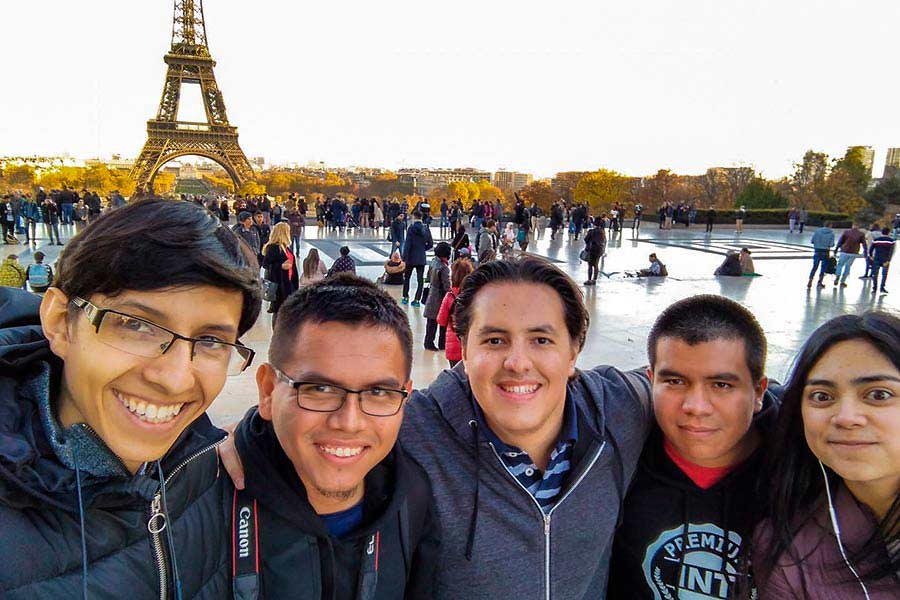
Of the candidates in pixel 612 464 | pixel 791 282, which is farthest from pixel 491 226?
pixel 612 464

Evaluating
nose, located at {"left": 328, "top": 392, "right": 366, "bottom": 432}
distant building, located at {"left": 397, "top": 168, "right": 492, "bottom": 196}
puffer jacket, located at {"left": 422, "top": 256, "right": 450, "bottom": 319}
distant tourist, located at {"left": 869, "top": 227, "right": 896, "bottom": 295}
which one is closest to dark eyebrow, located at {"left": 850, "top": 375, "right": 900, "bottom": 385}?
nose, located at {"left": 328, "top": 392, "right": 366, "bottom": 432}

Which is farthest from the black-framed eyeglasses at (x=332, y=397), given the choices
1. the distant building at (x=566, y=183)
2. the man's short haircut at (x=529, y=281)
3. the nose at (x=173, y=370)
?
the distant building at (x=566, y=183)

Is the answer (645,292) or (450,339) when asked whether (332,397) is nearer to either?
(450,339)

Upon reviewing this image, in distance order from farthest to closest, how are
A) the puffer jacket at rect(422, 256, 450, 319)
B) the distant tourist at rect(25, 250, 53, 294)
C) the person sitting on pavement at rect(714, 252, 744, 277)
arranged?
the person sitting on pavement at rect(714, 252, 744, 277) < the distant tourist at rect(25, 250, 53, 294) < the puffer jacket at rect(422, 256, 450, 319)

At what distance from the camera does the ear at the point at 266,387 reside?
1601mm

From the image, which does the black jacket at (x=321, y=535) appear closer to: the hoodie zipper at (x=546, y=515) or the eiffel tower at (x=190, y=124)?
the hoodie zipper at (x=546, y=515)

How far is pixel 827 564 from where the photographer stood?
5.30ft

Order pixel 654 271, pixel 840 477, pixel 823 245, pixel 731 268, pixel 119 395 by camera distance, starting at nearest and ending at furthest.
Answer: pixel 119 395
pixel 840 477
pixel 823 245
pixel 654 271
pixel 731 268

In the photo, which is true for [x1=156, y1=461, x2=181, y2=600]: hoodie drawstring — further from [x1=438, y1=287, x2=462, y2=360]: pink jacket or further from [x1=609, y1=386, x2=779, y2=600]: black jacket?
[x1=438, y1=287, x2=462, y2=360]: pink jacket

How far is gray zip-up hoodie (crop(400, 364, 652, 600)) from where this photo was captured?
1.76 m

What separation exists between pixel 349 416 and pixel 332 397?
0.25 ft

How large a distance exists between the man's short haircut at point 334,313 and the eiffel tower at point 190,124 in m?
38.9

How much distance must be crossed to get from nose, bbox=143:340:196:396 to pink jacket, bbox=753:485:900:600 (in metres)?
1.70

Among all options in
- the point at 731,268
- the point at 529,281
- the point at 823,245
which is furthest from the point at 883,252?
the point at 529,281
